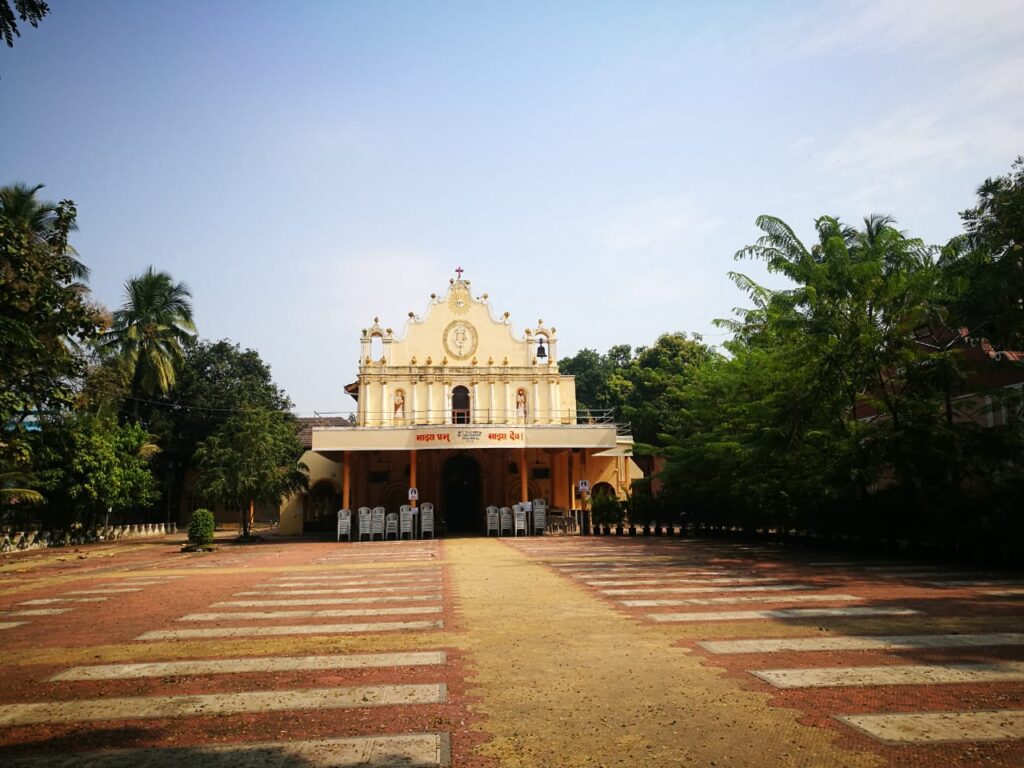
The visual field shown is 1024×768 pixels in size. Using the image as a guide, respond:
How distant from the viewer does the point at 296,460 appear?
33.8 m

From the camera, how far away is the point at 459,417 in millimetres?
35438

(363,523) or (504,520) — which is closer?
(363,523)

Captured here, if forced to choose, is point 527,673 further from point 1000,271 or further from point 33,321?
point 1000,271

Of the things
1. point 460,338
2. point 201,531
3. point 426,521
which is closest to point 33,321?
point 201,531

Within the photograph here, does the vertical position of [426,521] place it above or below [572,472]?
below

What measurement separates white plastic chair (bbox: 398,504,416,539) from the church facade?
4.11 m

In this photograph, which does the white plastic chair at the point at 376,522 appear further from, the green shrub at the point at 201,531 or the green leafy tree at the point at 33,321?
the green leafy tree at the point at 33,321

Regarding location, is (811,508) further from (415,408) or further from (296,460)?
(296,460)

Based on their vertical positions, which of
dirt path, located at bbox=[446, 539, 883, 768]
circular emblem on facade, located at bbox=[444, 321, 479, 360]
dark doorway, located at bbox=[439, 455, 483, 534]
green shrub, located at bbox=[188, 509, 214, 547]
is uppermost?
circular emblem on facade, located at bbox=[444, 321, 479, 360]

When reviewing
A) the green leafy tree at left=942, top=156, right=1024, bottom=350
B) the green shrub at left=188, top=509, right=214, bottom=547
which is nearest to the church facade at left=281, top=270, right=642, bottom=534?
the green shrub at left=188, top=509, right=214, bottom=547

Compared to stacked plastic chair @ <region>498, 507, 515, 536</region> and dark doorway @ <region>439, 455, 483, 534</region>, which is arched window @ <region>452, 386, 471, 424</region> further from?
stacked plastic chair @ <region>498, 507, 515, 536</region>

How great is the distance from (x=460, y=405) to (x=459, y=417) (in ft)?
2.28

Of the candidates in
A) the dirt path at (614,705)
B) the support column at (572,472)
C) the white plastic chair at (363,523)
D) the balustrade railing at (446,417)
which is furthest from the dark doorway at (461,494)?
the dirt path at (614,705)

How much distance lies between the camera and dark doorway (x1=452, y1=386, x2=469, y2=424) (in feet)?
116
